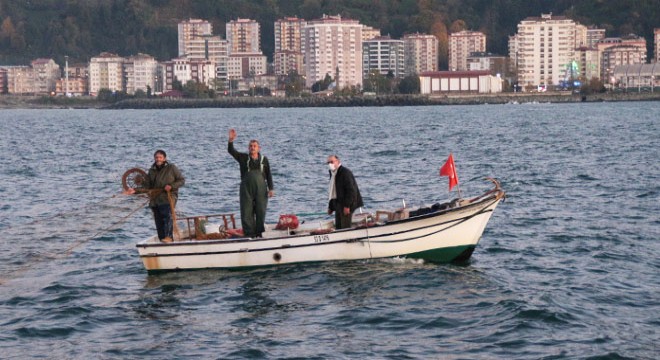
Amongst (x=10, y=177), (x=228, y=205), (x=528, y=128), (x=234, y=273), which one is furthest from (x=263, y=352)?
(x=528, y=128)

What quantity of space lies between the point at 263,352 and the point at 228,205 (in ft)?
60.1

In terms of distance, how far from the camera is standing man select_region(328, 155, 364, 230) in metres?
21.2

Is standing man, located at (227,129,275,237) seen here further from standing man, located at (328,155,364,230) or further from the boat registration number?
standing man, located at (328,155,364,230)

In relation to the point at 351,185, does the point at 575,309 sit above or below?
below

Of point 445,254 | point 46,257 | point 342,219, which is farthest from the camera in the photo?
point 46,257

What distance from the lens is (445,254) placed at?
71.8 feet

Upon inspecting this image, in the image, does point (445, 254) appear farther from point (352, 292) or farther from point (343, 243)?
point (352, 292)

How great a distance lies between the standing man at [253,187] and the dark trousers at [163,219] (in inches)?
53.1

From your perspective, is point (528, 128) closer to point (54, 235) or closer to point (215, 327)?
point (54, 235)

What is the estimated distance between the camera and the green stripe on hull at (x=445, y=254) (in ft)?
71.4

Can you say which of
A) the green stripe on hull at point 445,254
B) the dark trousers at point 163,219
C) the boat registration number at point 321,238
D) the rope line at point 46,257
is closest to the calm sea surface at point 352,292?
the rope line at point 46,257

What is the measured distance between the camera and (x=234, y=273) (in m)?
21.4

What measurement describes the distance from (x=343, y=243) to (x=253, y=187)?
6.09 ft

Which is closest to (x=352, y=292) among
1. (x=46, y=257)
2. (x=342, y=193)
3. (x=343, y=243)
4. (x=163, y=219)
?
(x=343, y=243)
